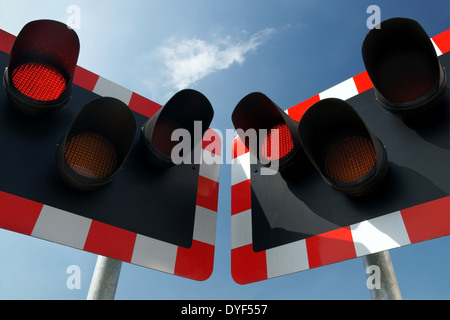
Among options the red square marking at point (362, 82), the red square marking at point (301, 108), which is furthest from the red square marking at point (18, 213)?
the red square marking at point (362, 82)

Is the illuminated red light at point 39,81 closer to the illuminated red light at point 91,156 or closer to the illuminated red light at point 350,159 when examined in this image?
the illuminated red light at point 91,156

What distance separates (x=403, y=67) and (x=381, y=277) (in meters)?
0.83

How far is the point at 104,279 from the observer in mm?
1371

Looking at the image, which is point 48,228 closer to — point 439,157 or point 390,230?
point 390,230

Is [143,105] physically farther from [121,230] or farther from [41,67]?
[121,230]

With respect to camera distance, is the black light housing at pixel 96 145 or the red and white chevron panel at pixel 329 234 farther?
the black light housing at pixel 96 145

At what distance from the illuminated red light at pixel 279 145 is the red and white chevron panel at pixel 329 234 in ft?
1.05

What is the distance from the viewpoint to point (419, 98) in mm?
1288

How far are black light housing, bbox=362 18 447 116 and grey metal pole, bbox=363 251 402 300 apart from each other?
0.59m

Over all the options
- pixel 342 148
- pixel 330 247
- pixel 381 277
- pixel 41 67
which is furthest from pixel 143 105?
pixel 381 277

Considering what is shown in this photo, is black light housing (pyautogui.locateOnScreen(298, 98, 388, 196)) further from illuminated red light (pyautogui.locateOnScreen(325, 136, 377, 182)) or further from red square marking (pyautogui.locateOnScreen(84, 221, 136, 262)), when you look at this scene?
red square marking (pyautogui.locateOnScreen(84, 221, 136, 262))

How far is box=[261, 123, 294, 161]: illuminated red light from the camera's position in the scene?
158 cm

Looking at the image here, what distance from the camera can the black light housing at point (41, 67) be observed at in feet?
4.57
